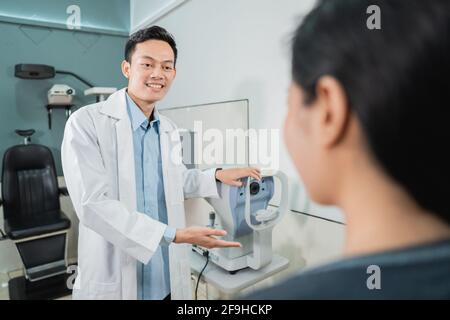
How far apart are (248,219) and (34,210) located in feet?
6.05

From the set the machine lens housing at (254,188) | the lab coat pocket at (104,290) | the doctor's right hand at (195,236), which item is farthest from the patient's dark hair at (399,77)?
the lab coat pocket at (104,290)

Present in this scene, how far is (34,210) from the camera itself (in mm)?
2096

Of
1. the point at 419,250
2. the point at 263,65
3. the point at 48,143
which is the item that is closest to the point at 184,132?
the point at 263,65

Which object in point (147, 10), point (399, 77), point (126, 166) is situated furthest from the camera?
point (147, 10)

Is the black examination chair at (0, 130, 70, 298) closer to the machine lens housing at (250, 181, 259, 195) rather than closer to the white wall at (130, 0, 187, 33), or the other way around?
the white wall at (130, 0, 187, 33)

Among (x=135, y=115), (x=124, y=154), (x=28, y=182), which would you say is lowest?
(x=28, y=182)

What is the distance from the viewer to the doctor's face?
97 centimetres

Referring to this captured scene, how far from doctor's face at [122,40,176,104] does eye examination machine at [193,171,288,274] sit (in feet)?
1.33

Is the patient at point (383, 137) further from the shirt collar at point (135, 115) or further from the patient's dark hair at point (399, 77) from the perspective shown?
the shirt collar at point (135, 115)

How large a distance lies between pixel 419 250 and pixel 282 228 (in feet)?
3.45

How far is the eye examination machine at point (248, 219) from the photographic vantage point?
100 centimetres

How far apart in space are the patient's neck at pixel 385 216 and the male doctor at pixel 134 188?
56 centimetres

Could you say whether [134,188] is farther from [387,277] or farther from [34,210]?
[34,210]

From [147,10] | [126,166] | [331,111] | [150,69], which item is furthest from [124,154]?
[147,10]
